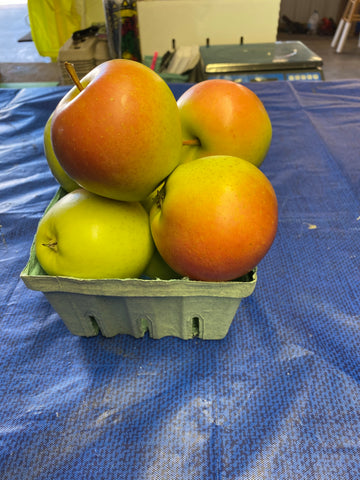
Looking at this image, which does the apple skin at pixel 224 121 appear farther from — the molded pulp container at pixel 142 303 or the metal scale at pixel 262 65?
the metal scale at pixel 262 65

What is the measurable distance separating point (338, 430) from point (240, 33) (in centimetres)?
185

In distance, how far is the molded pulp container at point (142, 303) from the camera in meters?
0.39

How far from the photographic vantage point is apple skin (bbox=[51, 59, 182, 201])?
36cm

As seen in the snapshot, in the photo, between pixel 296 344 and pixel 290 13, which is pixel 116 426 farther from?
pixel 290 13

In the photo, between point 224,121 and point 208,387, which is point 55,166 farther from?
point 208,387

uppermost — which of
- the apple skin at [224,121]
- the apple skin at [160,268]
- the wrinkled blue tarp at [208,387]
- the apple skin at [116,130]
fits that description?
the apple skin at [116,130]

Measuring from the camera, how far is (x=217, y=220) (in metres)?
0.36

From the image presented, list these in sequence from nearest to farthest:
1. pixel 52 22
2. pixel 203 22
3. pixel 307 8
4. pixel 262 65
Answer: pixel 262 65 < pixel 203 22 < pixel 52 22 < pixel 307 8

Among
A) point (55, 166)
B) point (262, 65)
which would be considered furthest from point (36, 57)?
point (55, 166)

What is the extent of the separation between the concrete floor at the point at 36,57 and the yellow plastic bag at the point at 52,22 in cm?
15

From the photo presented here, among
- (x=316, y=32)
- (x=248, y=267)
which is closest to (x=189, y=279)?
(x=248, y=267)

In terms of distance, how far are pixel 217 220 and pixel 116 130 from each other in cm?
15

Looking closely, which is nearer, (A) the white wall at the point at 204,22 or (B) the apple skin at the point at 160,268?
(B) the apple skin at the point at 160,268

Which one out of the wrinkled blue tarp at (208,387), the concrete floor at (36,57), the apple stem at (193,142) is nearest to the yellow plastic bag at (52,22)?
the concrete floor at (36,57)
